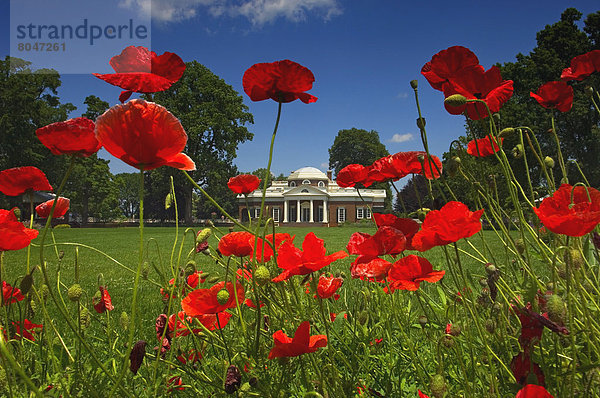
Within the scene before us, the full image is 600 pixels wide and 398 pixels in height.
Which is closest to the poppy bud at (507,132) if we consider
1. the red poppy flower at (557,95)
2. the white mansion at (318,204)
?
the red poppy flower at (557,95)

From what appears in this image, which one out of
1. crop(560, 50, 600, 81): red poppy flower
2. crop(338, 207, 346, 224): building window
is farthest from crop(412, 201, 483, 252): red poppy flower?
crop(338, 207, 346, 224): building window

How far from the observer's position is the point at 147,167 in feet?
1.96

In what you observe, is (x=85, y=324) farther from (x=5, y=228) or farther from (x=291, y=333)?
(x=291, y=333)

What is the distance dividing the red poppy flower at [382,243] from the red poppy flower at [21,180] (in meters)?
0.79

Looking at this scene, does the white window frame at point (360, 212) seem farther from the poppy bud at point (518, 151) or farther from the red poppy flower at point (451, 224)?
the red poppy flower at point (451, 224)

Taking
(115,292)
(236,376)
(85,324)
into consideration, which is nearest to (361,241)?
(236,376)

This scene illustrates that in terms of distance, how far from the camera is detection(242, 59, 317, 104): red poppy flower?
752mm

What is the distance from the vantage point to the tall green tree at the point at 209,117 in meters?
24.8

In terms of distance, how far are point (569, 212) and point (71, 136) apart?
0.85m

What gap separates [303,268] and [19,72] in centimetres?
3002

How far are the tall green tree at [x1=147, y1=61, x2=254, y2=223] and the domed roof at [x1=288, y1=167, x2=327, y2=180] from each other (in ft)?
56.3

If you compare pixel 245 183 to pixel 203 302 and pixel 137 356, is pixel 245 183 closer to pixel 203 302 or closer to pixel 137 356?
pixel 203 302

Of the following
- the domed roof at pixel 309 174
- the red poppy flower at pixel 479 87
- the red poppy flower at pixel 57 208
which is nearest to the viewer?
the red poppy flower at pixel 479 87

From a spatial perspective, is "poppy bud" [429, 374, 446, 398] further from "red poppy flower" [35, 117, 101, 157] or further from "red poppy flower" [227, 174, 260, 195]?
"red poppy flower" [227, 174, 260, 195]
